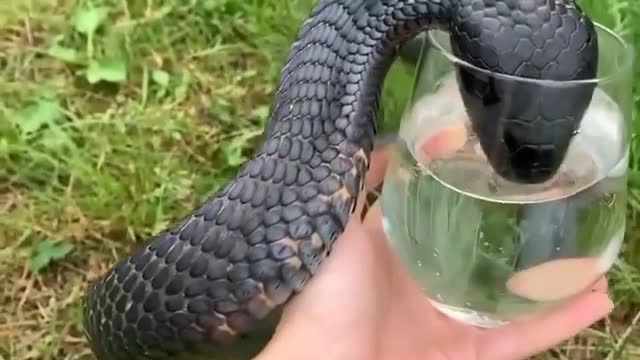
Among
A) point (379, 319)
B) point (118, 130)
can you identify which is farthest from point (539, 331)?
point (118, 130)

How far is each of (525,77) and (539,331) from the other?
38 centimetres

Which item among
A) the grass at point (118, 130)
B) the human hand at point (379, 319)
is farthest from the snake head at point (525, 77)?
A: the grass at point (118, 130)

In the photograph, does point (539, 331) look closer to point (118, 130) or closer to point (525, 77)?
point (525, 77)

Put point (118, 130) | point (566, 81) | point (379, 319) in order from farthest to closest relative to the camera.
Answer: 1. point (118, 130)
2. point (379, 319)
3. point (566, 81)

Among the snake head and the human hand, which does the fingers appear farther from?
the snake head

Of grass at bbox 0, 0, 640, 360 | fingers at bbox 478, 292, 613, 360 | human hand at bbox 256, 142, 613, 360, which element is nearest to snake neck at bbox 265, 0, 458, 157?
human hand at bbox 256, 142, 613, 360

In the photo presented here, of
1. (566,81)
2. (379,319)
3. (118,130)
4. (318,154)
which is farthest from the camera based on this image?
(118,130)

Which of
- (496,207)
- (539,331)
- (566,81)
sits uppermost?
(566,81)

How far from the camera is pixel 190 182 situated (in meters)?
1.80

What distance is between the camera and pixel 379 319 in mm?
1277

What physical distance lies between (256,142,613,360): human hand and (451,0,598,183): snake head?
23 cm

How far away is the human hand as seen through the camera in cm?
113

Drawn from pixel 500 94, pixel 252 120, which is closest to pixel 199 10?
pixel 252 120

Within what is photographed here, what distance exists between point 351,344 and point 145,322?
0.65ft
